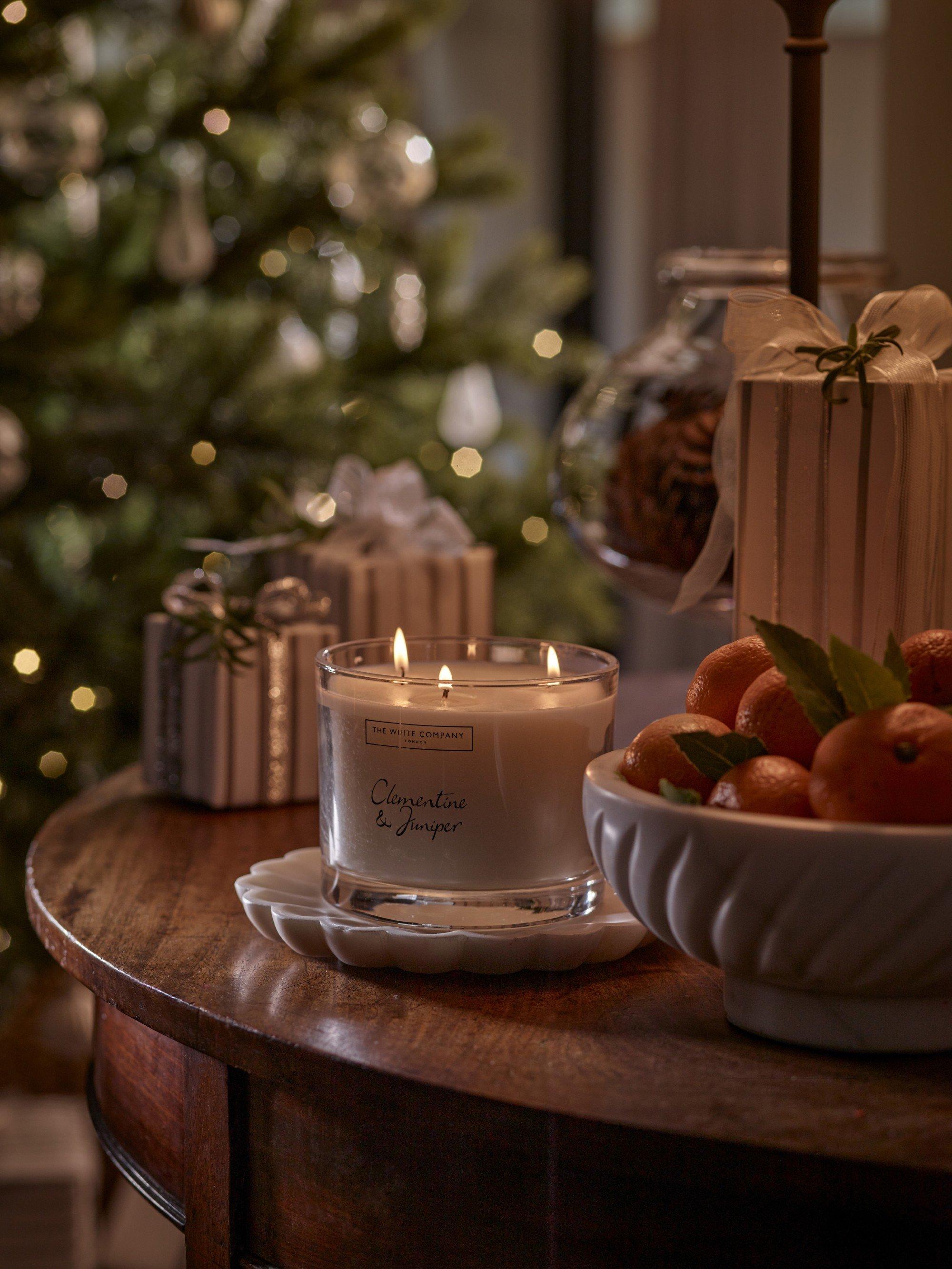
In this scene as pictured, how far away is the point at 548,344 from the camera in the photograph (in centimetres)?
193

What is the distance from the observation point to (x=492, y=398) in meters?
2.74

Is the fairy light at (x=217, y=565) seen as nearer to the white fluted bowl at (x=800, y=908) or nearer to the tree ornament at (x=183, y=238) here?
the white fluted bowl at (x=800, y=908)

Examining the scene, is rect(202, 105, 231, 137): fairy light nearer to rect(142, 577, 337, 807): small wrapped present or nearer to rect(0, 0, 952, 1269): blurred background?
rect(0, 0, 952, 1269): blurred background

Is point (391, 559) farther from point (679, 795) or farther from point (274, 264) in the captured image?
point (274, 264)

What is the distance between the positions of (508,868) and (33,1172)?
4.44 ft

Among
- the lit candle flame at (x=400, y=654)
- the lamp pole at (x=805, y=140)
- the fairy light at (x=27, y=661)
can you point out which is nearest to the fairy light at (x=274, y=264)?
the fairy light at (x=27, y=661)

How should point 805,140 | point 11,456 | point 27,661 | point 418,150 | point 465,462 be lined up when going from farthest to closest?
point 465,462 → point 418,150 → point 27,661 → point 11,456 → point 805,140

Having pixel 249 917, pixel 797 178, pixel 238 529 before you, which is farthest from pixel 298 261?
pixel 249 917

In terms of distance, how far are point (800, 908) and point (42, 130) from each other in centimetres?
134

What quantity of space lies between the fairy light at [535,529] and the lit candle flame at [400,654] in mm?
1185

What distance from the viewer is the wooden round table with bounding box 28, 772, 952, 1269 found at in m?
0.39

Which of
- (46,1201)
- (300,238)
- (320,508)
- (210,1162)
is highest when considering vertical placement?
(300,238)

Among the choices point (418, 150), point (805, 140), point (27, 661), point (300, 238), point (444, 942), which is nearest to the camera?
point (444, 942)

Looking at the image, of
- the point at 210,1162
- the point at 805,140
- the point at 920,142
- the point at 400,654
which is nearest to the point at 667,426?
the point at 805,140
